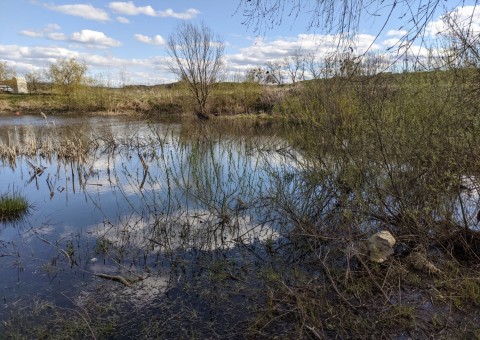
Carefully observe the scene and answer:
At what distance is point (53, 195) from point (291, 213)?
6239 millimetres

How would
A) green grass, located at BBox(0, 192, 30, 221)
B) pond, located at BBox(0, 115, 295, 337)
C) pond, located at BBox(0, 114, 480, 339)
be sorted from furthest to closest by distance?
green grass, located at BBox(0, 192, 30, 221), pond, located at BBox(0, 115, 295, 337), pond, located at BBox(0, 114, 480, 339)

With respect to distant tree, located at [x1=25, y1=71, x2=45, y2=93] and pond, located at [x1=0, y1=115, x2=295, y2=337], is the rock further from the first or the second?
distant tree, located at [x1=25, y1=71, x2=45, y2=93]

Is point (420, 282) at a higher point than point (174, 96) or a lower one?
lower

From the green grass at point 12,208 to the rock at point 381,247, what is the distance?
664 cm

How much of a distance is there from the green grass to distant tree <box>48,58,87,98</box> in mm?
32409

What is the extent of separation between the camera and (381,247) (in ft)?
16.4

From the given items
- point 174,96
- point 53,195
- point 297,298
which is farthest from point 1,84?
point 297,298

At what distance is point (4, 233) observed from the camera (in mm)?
6543

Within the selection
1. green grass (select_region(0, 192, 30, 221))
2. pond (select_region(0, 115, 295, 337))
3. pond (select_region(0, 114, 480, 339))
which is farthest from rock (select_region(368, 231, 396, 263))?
green grass (select_region(0, 192, 30, 221))

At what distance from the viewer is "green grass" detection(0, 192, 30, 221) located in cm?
738

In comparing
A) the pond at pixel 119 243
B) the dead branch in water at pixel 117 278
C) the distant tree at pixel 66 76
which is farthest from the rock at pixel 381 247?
the distant tree at pixel 66 76

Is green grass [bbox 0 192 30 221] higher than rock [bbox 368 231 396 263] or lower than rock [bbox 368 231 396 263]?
lower

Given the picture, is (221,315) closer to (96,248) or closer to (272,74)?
(96,248)

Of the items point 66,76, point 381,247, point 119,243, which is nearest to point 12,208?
point 119,243
